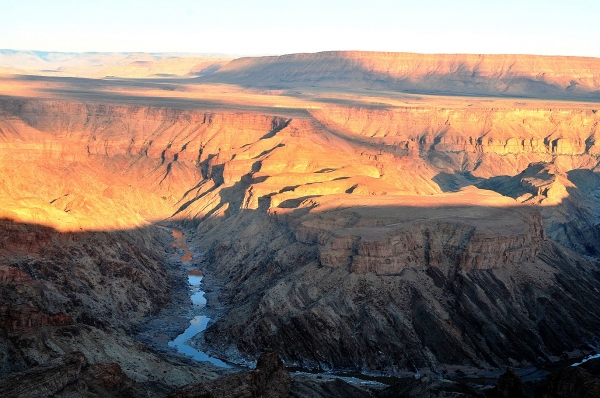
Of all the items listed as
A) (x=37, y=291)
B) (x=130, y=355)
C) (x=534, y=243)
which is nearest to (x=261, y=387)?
(x=130, y=355)

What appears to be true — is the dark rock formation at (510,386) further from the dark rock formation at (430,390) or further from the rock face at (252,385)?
the rock face at (252,385)

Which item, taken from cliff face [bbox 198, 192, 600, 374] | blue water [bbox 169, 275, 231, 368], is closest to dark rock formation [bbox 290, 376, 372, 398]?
cliff face [bbox 198, 192, 600, 374]

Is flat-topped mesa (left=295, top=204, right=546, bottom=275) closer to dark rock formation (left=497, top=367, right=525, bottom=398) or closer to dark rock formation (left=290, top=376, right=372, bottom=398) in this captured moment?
dark rock formation (left=290, top=376, right=372, bottom=398)

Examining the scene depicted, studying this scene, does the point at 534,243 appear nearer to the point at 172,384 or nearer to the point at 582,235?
the point at 582,235

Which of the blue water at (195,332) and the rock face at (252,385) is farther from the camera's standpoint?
the blue water at (195,332)

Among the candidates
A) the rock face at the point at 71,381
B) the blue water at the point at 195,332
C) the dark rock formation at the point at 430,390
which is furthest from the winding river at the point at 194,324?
the rock face at the point at 71,381

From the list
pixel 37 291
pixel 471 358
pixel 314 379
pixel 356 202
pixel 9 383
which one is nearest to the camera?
pixel 9 383

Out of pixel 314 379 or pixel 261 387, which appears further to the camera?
pixel 314 379
